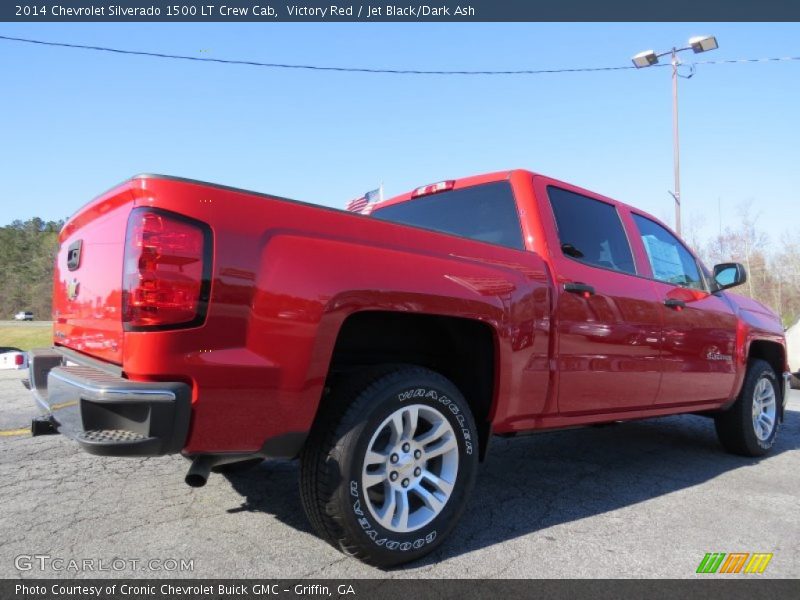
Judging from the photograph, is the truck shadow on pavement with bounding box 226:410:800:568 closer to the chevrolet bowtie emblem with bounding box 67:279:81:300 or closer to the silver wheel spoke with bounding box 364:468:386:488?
the silver wheel spoke with bounding box 364:468:386:488

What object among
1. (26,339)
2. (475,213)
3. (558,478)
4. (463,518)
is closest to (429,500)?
(463,518)

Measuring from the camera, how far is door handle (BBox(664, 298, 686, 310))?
155 inches

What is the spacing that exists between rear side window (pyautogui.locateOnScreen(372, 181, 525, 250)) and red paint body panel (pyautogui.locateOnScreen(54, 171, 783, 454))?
0.08m

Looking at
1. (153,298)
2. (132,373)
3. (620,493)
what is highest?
Answer: (153,298)

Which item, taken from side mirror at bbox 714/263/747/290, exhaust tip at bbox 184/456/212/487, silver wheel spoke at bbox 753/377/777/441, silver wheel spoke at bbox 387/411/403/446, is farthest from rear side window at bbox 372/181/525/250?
silver wheel spoke at bbox 753/377/777/441

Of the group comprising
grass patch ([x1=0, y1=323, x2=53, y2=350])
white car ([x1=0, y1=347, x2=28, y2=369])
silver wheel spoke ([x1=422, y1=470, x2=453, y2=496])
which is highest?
white car ([x1=0, y1=347, x2=28, y2=369])

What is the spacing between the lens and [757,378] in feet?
16.2

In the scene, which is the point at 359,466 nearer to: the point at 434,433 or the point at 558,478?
the point at 434,433

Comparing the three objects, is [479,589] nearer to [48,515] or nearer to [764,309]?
[48,515]

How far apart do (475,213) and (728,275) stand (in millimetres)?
2556

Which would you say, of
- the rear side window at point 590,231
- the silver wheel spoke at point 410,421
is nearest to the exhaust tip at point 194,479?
the silver wheel spoke at point 410,421

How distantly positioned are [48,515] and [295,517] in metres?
1.25

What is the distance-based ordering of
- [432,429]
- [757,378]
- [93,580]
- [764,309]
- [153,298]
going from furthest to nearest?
1. [764,309]
2. [757,378]
3. [432,429]
4. [93,580]
5. [153,298]

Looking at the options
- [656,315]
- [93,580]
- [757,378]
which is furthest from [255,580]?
[757,378]
